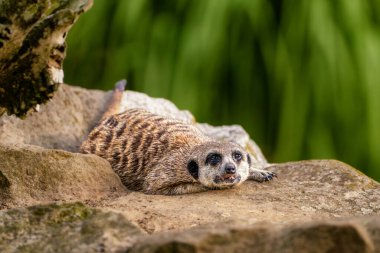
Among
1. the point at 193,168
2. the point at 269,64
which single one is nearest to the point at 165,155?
the point at 193,168

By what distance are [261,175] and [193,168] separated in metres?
0.34

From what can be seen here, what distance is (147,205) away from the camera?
2.71m

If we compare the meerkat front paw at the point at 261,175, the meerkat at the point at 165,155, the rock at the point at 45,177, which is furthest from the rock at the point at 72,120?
the rock at the point at 45,177

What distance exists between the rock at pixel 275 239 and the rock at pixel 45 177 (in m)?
1.16

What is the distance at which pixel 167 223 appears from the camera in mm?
2318

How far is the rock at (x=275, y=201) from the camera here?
2.44 metres

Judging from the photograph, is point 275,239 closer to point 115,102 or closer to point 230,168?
point 230,168

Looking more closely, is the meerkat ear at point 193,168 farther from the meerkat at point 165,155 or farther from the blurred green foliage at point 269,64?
the blurred green foliage at point 269,64

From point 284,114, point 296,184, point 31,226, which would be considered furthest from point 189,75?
point 31,226

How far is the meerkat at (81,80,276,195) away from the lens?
11.0 ft

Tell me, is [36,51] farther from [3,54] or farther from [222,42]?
[222,42]

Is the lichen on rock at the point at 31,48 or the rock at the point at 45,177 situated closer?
the lichen on rock at the point at 31,48

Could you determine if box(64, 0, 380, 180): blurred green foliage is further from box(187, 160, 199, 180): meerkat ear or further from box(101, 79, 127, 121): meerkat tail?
box(187, 160, 199, 180): meerkat ear

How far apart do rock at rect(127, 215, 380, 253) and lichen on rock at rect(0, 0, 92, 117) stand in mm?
838
